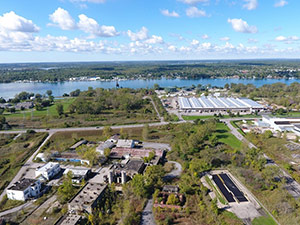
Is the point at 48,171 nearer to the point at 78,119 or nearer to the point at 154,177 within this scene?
the point at 154,177

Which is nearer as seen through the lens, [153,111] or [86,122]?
[86,122]

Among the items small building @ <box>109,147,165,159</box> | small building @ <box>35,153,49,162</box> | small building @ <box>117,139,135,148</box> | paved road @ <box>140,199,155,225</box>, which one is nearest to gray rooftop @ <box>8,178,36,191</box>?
small building @ <box>35,153,49,162</box>

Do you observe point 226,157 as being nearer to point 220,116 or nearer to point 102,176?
point 102,176

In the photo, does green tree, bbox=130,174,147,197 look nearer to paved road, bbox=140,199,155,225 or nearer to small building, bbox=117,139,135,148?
paved road, bbox=140,199,155,225

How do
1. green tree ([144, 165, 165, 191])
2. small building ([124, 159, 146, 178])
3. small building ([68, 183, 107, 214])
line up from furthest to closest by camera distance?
small building ([124, 159, 146, 178]), green tree ([144, 165, 165, 191]), small building ([68, 183, 107, 214])

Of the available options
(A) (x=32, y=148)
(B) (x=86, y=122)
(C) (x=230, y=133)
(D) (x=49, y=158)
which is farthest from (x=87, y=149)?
(C) (x=230, y=133)

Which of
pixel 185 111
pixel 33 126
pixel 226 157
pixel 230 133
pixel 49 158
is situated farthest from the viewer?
pixel 185 111
